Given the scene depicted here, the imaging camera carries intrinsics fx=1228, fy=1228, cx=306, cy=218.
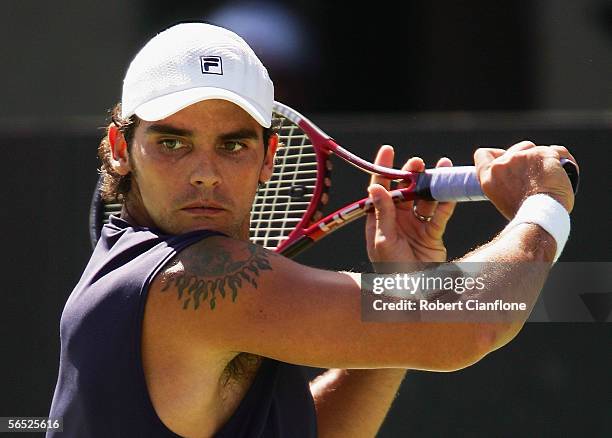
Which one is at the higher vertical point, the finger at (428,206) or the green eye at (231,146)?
the green eye at (231,146)

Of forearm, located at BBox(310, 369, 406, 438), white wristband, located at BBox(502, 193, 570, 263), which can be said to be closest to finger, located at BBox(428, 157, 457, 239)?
forearm, located at BBox(310, 369, 406, 438)

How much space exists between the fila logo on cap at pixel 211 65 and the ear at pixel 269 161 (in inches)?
9.8

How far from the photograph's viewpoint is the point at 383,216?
2674 mm

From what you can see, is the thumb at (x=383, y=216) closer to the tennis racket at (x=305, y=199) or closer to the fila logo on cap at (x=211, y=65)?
the tennis racket at (x=305, y=199)

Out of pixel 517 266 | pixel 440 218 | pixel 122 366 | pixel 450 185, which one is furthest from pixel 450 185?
pixel 122 366

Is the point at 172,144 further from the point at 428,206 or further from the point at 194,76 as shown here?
the point at 428,206

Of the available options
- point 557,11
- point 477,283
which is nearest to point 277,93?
point 557,11

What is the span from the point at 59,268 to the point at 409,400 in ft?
4.22

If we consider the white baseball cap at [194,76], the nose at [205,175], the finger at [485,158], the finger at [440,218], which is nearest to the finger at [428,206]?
the finger at [440,218]

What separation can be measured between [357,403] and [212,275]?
65cm

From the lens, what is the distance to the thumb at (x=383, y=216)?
2.66m

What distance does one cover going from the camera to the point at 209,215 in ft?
7.56

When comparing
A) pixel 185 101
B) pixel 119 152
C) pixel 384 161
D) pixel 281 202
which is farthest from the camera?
pixel 281 202

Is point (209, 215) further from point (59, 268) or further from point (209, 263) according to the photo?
point (59, 268)
